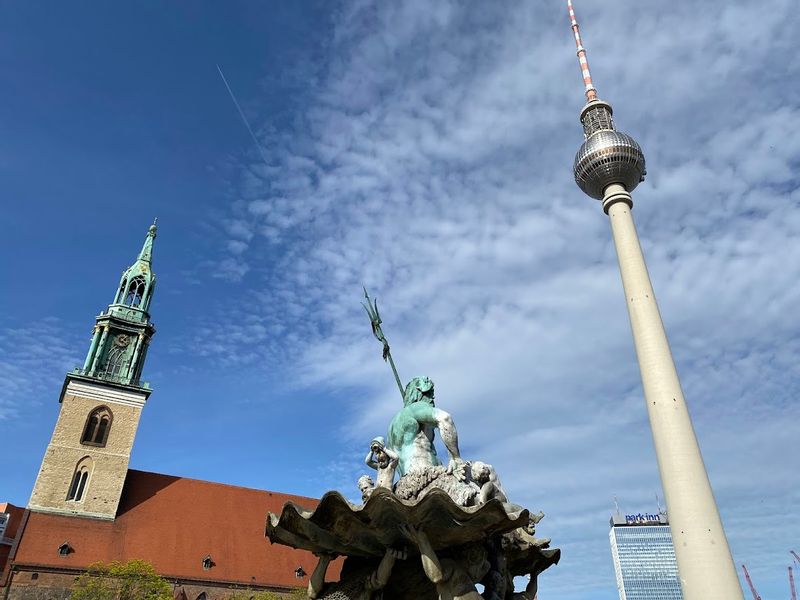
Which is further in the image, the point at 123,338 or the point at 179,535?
the point at 123,338

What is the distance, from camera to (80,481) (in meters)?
36.1

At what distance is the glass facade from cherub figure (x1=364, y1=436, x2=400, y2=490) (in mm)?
142884

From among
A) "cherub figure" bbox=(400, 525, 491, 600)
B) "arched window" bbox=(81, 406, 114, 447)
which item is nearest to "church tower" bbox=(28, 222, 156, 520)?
"arched window" bbox=(81, 406, 114, 447)

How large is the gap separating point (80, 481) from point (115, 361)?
860cm

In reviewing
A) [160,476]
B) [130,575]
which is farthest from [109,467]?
[130,575]

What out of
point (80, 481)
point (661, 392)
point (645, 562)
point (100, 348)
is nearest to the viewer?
point (661, 392)

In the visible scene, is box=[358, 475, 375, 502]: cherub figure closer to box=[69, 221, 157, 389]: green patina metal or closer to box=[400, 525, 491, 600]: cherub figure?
box=[400, 525, 491, 600]: cherub figure

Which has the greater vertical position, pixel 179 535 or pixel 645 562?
pixel 645 562

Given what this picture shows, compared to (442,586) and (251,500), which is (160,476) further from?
(442,586)

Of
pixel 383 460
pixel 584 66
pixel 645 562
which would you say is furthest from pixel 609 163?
pixel 645 562

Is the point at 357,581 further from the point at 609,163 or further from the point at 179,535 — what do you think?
the point at 179,535

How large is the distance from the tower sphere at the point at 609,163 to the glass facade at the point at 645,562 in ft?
394

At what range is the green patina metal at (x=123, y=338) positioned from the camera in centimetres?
4025

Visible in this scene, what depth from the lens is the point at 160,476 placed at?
41406mm
